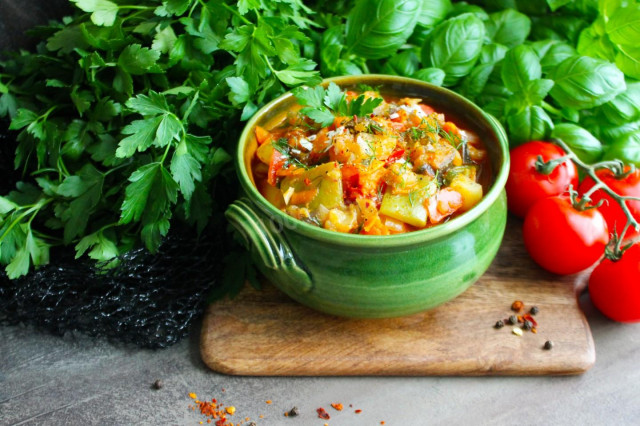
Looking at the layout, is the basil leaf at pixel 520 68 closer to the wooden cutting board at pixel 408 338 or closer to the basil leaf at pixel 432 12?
the basil leaf at pixel 432 12

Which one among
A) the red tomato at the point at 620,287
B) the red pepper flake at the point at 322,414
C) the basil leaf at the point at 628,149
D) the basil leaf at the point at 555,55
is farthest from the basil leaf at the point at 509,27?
the red pepper flake at the point at 322,414

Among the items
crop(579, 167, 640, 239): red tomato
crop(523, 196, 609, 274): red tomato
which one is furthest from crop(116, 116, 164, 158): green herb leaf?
crop(579, 167, 640, 239): red tomato

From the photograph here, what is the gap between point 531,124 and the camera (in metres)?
2.52

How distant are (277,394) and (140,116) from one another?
1.03 meters

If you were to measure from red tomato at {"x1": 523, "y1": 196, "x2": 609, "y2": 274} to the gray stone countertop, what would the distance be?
12.3 inches

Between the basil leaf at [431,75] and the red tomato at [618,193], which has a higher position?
the basil leaf at [431,75]

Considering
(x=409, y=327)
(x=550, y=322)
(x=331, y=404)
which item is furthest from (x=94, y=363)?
(x=550, y=322)

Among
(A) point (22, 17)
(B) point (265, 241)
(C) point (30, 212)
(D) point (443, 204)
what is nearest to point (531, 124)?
(D) point (443, 204)

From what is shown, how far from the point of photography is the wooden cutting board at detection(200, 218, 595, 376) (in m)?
2.04

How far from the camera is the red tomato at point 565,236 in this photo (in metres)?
A: 2.23

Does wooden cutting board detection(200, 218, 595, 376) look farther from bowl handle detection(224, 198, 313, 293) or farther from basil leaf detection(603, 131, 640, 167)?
basil leaf detection(603, 131, 640, 167)

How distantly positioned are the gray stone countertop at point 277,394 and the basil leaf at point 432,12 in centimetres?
137

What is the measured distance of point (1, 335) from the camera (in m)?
2.21

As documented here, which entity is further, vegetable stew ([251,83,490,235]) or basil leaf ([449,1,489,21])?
basil leaf ([449,1,489,21])
